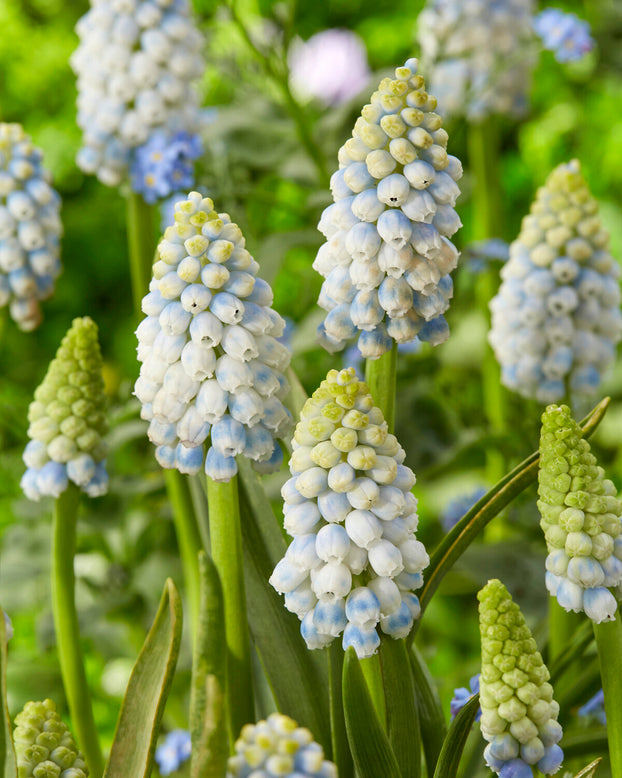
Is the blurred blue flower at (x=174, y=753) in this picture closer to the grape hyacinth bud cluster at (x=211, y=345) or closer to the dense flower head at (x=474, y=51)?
the grape hyacinth bud cluster at (x=211, y=345)

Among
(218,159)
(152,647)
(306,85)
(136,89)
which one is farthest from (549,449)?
(306,85)

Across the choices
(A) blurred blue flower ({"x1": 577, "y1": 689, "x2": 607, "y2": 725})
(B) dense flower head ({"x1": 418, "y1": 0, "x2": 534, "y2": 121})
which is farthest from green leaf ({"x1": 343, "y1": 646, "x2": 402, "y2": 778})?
(B) dense flower head ({"x1": 418, "y1": 0, "x2": 534, "y2": 121})

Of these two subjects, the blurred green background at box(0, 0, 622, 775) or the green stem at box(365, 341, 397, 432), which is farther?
the blurred green background at box(0, 0, 622, 775)

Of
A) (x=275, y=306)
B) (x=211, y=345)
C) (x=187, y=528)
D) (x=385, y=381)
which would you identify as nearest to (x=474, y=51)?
(x=275, y=306)

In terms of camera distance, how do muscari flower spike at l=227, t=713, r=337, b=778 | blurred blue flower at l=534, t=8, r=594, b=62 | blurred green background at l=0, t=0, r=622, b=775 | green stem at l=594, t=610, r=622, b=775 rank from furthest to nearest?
blurred blue flower at l=534, t=8, r=594, b=62 → blurred green background at l=0, t=0, r=622, b=775 → green stem at l=594, t=610, r=622, b=775 → muscari flower spike at l=227, t=713, r=337, b=778

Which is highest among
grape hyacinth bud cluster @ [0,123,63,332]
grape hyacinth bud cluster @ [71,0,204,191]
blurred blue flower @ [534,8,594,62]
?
blurred blue flower @ [534,8,594,62]

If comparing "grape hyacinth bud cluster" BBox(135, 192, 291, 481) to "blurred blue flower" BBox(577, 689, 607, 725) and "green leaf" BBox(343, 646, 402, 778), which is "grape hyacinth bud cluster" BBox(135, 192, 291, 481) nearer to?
"green leaf" BBox(343, 646, 402, 778)
